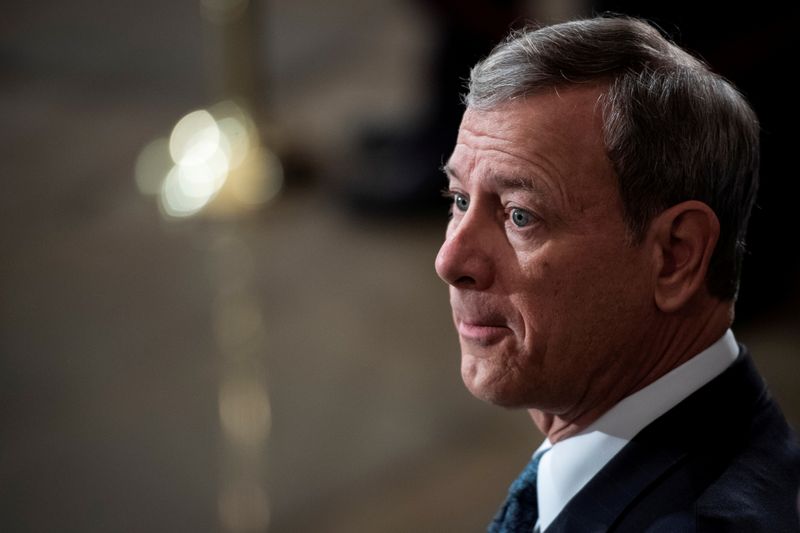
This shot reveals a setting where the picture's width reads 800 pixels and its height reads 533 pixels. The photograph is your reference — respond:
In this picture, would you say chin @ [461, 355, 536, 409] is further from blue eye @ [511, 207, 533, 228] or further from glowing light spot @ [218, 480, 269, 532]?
glowing light spot @ [218, 480, 269, 532]

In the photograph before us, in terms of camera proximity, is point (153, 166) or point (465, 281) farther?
point (153, 166)

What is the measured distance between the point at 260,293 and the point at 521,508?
3.25 metres

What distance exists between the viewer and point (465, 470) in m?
3.76

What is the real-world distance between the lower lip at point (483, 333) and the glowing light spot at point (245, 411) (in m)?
2.34

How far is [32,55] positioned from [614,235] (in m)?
7.05

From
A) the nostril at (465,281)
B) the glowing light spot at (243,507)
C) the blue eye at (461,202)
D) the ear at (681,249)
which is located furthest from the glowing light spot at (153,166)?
the ear at (681,249)

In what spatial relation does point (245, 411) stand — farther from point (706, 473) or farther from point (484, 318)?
point (706, 473)

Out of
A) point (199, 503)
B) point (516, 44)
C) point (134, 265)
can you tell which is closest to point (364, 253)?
point (134, 265)

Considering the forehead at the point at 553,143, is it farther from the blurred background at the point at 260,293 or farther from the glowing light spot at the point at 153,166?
the glowing light spot at the point at 153,166

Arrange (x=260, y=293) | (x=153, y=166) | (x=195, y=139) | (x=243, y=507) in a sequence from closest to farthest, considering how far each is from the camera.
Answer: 1. (x=243, y=507)
2. (x=260, y=293)
3. (x=195, y=139)
4. (x=153, y=166)

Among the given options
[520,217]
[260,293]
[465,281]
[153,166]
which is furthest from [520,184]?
[153,166]

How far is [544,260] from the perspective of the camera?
5.07 ft

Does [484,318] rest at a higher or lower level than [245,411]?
higher

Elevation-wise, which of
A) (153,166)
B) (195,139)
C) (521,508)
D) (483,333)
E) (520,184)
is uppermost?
(520,184)
